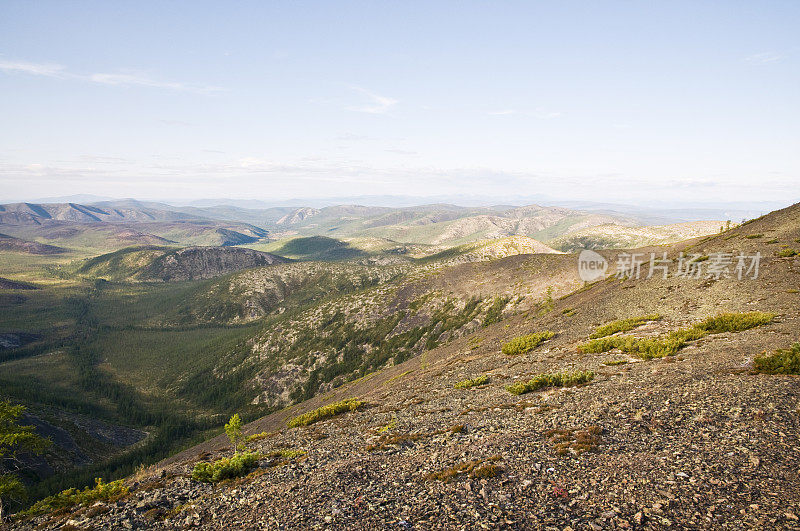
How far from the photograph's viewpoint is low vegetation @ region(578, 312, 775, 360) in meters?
25.6

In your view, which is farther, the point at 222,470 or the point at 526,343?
the point at 526,343

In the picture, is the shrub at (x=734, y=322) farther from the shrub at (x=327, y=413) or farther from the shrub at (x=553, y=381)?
the shrub at (x=327, y=413)

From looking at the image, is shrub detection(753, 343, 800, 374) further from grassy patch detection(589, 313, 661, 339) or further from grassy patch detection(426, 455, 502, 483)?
grassy patch detection(426, 455, 502, 483)

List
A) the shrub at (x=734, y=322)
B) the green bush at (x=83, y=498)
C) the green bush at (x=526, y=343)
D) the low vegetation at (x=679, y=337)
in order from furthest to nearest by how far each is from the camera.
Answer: the green bush at (x=526, y=343)
the shrub at (x=734, y=322)
the low vegetation at (x=679, y=337)
the green bush at (x=83, y=498)

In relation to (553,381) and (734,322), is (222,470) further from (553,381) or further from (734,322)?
(734,322)

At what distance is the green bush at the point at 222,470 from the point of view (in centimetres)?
1838

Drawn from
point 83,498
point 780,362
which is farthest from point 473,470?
point 83,498

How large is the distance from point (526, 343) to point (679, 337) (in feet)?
45.4

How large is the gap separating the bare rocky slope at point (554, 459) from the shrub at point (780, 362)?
82 centimetres

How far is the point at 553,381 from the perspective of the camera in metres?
24.5

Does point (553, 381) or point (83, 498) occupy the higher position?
point (553, 381)

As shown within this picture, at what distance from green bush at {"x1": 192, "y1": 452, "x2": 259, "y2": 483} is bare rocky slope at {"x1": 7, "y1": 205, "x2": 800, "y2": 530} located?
1.61 ft

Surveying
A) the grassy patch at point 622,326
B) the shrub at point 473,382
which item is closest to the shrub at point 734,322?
the grassy patch at point 622,326

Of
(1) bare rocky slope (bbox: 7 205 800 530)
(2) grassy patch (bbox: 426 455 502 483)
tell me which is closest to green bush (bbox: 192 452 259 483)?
(1) bare rocky slope (bbox: 7 205 800 530)
